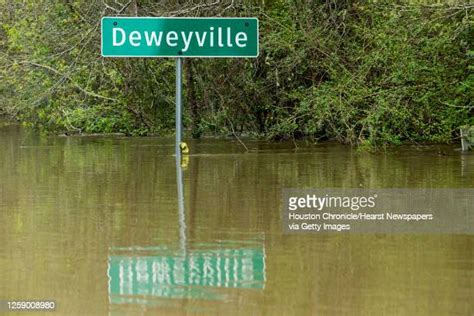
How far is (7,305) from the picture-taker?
8055mm

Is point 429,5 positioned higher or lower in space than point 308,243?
higher

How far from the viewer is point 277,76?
24.2m

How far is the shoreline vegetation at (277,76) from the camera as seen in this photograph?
72.4 ft

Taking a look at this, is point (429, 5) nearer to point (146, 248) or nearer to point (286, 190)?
point (286, 190)

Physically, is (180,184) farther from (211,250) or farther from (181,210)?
(211,250)

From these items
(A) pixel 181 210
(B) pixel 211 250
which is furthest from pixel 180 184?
(B) pixel 211 250

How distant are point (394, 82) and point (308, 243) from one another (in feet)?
38.5

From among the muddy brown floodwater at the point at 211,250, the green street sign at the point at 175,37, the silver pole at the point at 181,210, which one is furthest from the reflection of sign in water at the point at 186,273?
the green street sign at the point at 175,37

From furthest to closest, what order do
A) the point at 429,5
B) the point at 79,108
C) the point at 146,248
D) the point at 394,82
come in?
1. the point at 79,108
2. the point at 394,82
3. the point at 429,5
4. the point at 146,248

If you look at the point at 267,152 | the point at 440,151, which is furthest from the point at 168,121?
the point at 440,151

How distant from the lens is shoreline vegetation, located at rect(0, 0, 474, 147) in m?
22.1

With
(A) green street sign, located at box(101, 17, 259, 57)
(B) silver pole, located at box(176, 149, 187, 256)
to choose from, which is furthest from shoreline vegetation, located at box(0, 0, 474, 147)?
(B) silver pole, located at box(176, 149, 187, 256)

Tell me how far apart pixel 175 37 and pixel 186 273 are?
945 centimetres

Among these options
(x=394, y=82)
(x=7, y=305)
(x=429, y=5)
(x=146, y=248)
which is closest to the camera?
(x=7, y=305)
